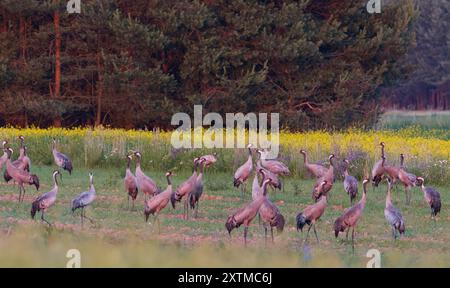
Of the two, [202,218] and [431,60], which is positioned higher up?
[431,60]

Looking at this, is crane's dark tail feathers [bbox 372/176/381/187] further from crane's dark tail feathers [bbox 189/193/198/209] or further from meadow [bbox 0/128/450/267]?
crane's dark tail feathers [bbox 189/193/198/209]

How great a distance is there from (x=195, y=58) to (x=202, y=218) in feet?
62.2

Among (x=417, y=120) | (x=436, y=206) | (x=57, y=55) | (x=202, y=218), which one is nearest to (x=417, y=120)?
(x=417, y=120)

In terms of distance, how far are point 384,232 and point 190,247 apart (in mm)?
3600

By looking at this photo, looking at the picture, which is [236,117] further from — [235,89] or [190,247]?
[190,247]

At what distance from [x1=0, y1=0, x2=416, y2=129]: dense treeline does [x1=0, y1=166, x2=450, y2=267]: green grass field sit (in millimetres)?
14007

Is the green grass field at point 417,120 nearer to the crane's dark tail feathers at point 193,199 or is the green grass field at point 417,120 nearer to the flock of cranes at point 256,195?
the flock of cranes at point 256,195

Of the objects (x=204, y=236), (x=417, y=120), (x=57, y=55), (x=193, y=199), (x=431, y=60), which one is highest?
(x=431, y=60)

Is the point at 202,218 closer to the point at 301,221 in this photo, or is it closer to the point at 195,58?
the point at 301,221

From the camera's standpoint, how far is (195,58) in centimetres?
3375

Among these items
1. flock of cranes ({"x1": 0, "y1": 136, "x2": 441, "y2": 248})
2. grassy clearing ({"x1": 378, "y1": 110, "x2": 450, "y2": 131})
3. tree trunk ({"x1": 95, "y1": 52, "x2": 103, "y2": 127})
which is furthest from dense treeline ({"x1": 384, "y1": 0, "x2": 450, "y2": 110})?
flock of cranes ({"x1": 0, "y1": 136, "x2": 441, "y2": 248})

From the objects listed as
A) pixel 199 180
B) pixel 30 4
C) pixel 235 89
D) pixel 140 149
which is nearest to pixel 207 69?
pixel 235 89

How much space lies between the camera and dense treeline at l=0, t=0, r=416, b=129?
110ft

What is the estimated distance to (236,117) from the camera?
34844 millimetres
